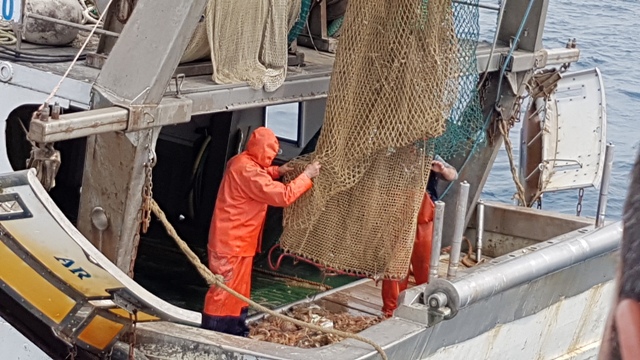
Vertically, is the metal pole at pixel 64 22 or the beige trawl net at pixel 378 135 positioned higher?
the metal pole at pixel 64 22

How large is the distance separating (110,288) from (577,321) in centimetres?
420

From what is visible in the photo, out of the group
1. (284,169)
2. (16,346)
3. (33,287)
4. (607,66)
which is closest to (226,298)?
(284,169)

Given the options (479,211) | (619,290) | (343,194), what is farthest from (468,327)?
(619,290)

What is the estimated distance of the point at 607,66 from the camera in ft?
72.9

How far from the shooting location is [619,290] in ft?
3.13

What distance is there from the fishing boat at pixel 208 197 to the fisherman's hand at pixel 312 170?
0.46 m

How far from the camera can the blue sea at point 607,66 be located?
16406mm

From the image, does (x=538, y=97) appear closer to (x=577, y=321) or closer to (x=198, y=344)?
(x=577, y=321)

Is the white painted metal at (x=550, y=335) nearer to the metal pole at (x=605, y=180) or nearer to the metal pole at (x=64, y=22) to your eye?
the metal pole at (x=605, y=180)

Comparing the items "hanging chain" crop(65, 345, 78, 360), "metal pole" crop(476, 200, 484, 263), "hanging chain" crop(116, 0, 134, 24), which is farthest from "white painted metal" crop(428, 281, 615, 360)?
"hanging chain" crop(116, 0, 134, 24)

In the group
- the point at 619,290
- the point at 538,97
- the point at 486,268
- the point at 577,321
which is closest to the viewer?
the point at 619,290

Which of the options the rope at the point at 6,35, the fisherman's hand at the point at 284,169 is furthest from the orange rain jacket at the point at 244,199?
the rope at the point at 6,35

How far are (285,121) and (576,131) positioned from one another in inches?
105

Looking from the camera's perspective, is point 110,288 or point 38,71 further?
point 38,71
